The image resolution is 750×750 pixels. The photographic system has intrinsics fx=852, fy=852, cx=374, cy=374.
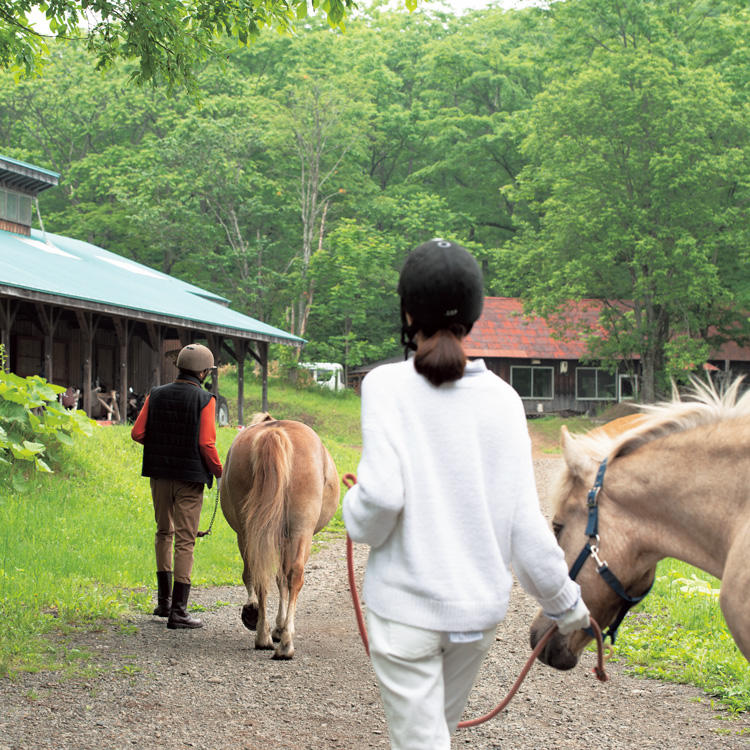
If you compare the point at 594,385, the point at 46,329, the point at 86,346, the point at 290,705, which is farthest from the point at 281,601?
the point at 594,385

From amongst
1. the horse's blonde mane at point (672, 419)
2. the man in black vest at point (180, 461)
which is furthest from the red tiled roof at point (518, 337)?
the horse's blonde mane at point (672, 419)

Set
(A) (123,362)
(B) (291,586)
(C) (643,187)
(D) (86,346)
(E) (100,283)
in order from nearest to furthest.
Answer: (B) (291,586)
(D) (86,346)
(E) (100,283)
(A) (123,362)
(C) (643,187)

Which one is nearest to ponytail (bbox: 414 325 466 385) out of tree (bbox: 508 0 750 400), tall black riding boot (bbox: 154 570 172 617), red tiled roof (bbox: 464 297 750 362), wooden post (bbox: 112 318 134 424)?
tall black riding boot (bbox: 154 570 172 617)

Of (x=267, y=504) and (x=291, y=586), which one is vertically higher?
(x=267, y=504)

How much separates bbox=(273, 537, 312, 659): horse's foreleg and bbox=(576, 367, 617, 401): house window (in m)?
34.5

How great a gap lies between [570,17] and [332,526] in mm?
28085

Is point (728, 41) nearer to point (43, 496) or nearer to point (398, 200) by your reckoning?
point (398, 200)

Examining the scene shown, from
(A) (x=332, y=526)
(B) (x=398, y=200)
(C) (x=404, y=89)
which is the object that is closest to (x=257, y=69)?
(C) (x=404, y=89)

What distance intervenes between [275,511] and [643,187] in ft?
93.0

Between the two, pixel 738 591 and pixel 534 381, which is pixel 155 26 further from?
pixel 534 381

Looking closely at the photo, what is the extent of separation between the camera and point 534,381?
3884 cm

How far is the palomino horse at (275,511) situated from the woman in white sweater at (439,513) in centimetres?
329

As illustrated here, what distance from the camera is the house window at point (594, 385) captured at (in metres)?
38.9

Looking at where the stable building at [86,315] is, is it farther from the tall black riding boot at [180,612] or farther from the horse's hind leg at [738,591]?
the horse's hind leg at [738,591]
